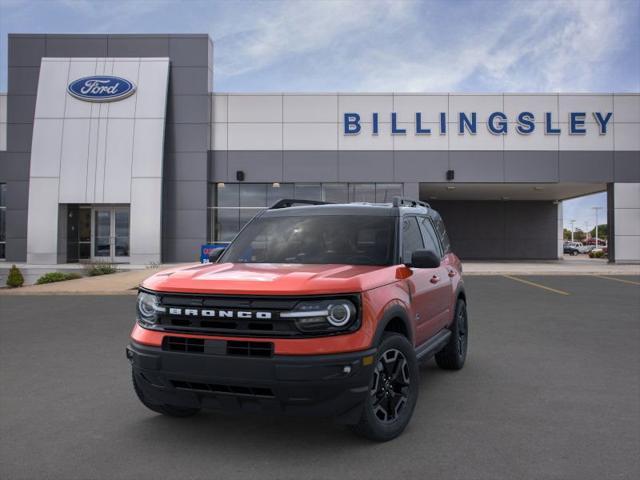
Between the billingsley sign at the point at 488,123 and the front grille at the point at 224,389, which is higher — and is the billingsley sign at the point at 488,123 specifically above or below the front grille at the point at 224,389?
above

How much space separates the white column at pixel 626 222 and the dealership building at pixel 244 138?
54 millimetres

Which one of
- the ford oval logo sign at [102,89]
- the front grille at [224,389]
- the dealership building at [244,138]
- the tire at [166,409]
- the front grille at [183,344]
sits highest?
the ford oval logo sign at [102,89]

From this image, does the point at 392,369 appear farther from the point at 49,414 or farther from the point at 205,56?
the point at 205,56

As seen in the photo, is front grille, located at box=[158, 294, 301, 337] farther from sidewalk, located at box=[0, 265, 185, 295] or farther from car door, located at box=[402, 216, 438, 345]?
sidewalk, located at box=[0, 265, 185, 295]

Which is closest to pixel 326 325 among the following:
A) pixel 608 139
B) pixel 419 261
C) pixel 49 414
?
pixel 419 261

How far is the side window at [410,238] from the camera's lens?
4665mm

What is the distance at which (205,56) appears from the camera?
26.9 m

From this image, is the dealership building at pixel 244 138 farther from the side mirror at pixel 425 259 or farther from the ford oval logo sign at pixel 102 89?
the side mirror at pixel 425 259

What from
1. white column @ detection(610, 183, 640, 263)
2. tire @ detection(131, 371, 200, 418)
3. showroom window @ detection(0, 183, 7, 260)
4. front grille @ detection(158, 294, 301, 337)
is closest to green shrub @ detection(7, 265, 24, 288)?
tire @ detection(131, 371, 200, 418)

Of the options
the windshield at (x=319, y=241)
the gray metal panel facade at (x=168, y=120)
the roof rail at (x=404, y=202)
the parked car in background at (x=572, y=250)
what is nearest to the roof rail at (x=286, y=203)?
the windshield at (x=319, y=241)

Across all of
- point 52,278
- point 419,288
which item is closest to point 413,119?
point 52,278

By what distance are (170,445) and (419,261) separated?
7.52 ft

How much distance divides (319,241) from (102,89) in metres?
25.3

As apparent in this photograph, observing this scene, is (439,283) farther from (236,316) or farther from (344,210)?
(236,316)
